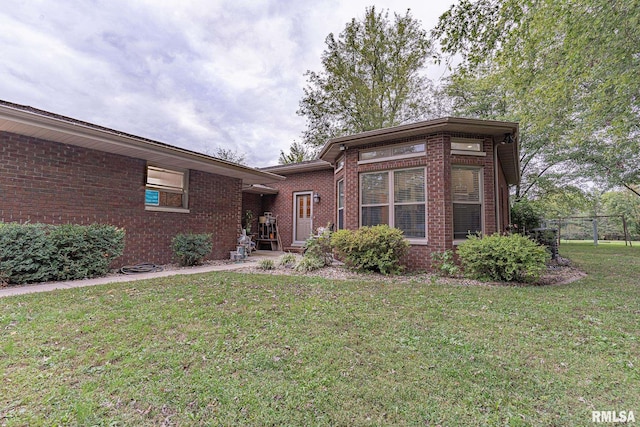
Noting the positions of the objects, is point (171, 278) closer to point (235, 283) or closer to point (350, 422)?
point (235, 283)

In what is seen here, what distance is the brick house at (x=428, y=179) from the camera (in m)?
6.39

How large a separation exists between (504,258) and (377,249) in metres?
2.36

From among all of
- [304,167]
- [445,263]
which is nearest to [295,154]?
[304,167]

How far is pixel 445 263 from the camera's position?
6.02 m

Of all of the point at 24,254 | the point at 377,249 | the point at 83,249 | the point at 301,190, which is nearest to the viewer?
the point at 24,254

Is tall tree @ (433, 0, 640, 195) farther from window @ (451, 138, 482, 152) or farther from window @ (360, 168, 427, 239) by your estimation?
Answer: window @ (360, 168, 427, 239)

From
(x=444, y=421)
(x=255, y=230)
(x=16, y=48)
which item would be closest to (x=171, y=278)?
(x=444, y=421)

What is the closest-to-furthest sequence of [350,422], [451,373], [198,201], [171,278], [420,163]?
[350,422] → [451,373] → [171,278] → [420,163] → [198,201]

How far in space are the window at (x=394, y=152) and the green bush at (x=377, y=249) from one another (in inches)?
76.1

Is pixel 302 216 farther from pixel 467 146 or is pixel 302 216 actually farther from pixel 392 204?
pixel 467 146

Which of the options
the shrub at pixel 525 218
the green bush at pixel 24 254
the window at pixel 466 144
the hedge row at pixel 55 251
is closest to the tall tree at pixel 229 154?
the hedge row at pixel 55 251

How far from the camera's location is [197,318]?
3.15m

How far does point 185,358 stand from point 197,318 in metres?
0.95

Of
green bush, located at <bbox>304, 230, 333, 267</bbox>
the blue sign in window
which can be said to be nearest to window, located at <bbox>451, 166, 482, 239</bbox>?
green bush, located at <bbox>304, 230, 333, 267</bbox>
